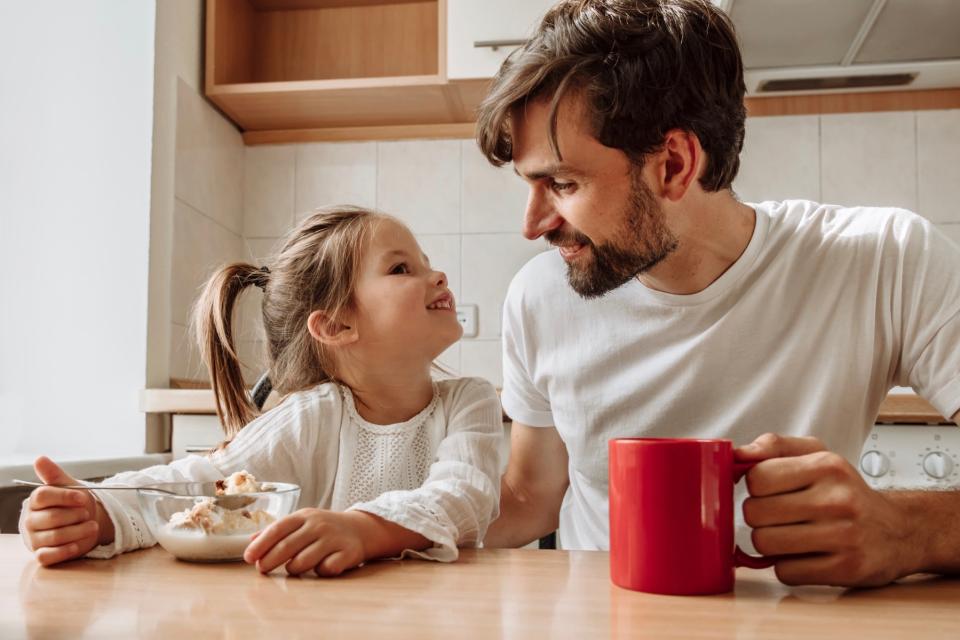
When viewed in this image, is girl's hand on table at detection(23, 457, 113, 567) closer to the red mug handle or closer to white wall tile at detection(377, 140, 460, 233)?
the red mug handle

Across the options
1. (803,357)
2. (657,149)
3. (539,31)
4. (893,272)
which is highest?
(539,31)

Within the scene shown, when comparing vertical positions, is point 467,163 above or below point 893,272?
above

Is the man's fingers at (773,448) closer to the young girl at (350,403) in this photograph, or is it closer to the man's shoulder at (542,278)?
the young girl at (350,403)

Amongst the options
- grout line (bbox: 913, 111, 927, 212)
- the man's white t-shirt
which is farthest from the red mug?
grout line (bbox: 913, 111, 927, 212)

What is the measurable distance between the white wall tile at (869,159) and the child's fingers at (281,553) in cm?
211

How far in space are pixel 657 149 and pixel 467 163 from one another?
1.45 meters

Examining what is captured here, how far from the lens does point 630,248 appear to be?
Result: 1.09m

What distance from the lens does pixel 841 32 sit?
1894 millimetres

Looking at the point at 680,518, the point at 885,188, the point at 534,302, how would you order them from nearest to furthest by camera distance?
the point at 680,518 → the point at 534,302 → the point at 885,188

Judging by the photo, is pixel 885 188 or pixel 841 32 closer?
pixel 841 32

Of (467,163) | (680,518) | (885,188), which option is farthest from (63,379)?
(885,188)

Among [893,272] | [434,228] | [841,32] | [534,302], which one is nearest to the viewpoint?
[893,272]

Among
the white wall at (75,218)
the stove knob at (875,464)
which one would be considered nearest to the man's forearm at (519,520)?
the stove knob at (875,464)

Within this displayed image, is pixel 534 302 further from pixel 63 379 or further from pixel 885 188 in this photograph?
pixel 885 188
